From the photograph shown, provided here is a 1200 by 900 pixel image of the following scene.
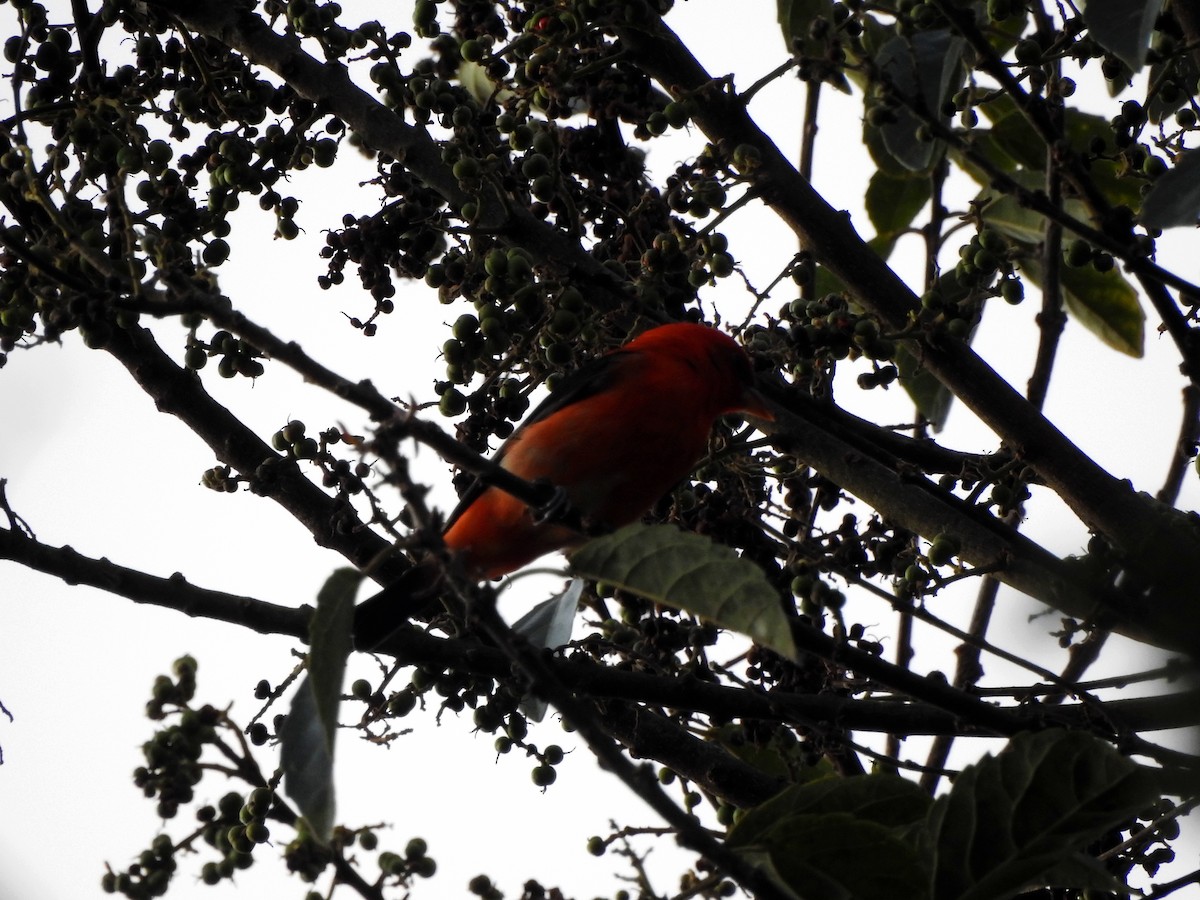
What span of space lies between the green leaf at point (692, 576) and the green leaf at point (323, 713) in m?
0.47

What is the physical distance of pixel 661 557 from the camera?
7.91ft

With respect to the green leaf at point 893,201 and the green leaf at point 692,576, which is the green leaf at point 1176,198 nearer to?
the green leaf at point 692,576

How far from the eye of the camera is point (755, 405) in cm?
410

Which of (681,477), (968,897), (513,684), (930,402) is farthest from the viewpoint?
(930,402)

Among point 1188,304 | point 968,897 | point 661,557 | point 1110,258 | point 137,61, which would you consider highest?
point 137,61

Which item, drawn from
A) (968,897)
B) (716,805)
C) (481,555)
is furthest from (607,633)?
(968,897)

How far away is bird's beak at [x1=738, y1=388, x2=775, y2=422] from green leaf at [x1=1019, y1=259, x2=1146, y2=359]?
100 centimetres

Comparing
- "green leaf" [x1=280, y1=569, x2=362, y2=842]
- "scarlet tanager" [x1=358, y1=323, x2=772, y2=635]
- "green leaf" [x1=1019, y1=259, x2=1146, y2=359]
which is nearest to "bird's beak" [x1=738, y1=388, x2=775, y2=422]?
"scarlet tanager" [x1=358, y1=323, x2=772, y2=635]

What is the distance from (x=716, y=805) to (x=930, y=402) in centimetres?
155

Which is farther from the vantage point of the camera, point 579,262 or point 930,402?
point 930,402

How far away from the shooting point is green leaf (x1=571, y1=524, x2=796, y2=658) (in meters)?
2.23

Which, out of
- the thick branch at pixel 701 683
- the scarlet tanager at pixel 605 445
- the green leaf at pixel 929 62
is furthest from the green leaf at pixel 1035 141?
the thick branch at pixel 701 683

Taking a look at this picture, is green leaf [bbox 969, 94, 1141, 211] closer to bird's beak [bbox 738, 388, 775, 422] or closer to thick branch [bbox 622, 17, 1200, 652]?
thick branch [bbox 622, 17, 1200, 652]

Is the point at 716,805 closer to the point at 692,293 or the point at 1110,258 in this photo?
the point at 692,293
